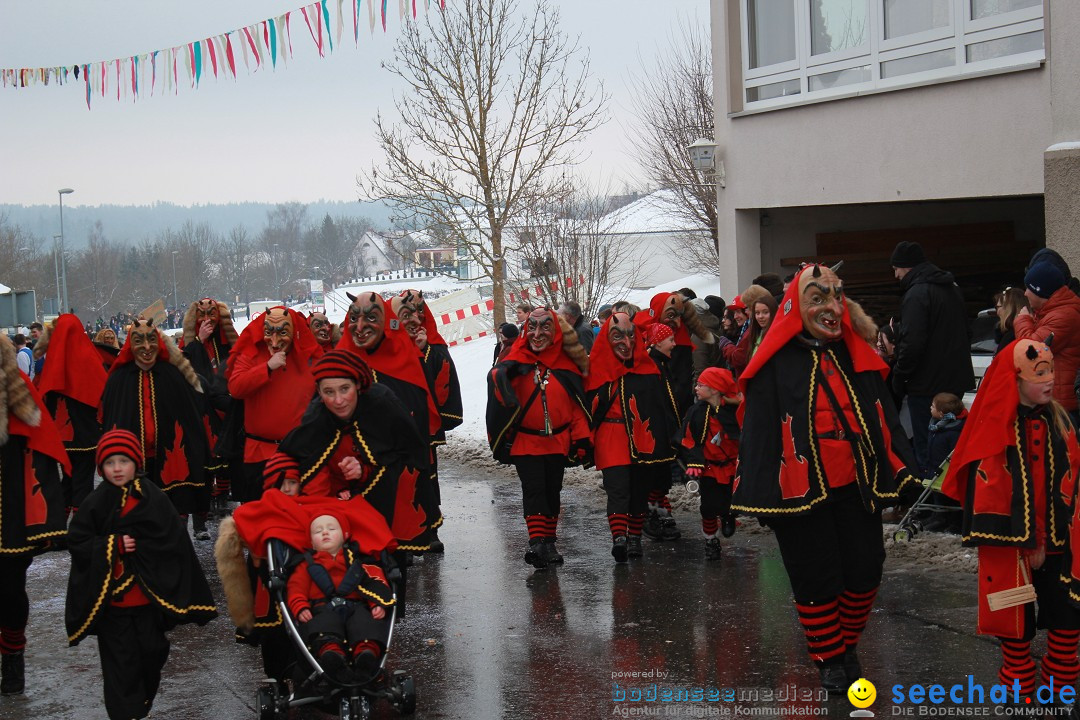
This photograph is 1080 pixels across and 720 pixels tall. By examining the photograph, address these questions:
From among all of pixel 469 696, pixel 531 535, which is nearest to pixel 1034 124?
pixel 531 535

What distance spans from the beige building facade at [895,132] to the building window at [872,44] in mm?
17

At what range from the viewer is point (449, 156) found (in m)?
23.3

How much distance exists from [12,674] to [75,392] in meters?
3.81

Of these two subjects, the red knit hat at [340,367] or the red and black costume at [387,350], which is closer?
the red knit hat at [340,367]

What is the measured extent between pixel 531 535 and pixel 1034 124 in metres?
5.93

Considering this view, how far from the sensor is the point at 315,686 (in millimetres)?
5680

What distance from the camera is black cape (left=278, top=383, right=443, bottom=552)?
646cm

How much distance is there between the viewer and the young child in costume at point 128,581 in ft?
19.2

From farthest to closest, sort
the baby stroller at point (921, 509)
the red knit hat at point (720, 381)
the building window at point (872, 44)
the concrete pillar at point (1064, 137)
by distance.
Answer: the building window at point (872, 44), the concrete pillar at point (1064, 137), the red knit hat at point (720, 381), the baby stroller at point (921, 509)

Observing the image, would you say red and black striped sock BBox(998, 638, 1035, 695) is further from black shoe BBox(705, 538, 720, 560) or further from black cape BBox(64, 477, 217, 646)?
black shoe BBox(705, 538, 720, 560)

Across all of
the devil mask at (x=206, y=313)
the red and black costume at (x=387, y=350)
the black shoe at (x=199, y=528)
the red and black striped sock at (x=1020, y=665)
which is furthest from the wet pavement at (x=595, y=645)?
the devil mask at (x=206, y=313)

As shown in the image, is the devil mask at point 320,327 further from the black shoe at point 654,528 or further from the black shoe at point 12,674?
the black shoe at point 12,674

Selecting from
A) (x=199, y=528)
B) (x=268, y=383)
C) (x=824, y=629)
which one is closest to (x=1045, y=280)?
(x=824, y=629)

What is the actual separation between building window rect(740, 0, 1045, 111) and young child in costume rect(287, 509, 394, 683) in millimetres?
8315
